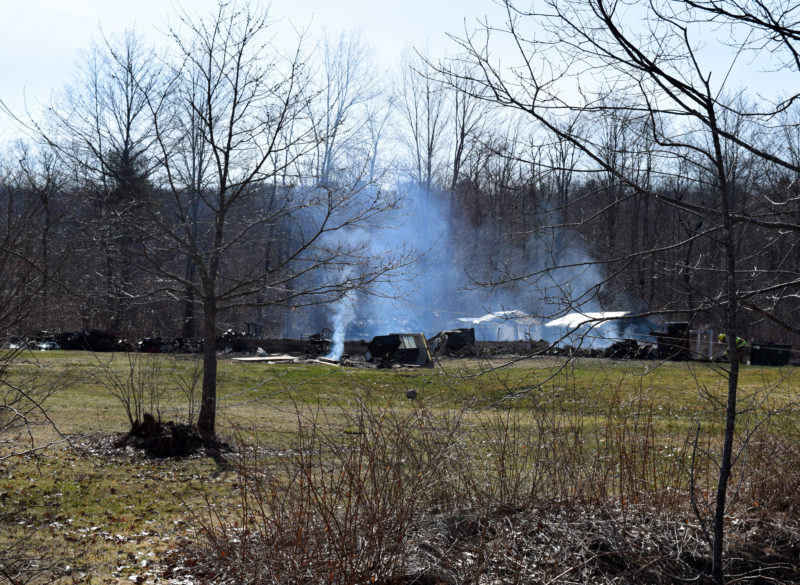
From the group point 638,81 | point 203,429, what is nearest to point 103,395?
point 203,429

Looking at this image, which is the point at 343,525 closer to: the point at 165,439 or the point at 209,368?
the point at 165,439

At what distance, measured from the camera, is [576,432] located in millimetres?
6227

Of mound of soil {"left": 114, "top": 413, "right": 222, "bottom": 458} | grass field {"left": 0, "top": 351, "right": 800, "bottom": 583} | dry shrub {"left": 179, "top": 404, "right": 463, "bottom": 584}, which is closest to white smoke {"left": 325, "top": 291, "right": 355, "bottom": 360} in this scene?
mound of soil {"left": 114, "top": 413, "right": 222, "bottom": 458}

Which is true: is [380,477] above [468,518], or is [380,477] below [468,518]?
above

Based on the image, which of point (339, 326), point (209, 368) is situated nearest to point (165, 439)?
point (209, 368)

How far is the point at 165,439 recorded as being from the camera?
1031 centimetres

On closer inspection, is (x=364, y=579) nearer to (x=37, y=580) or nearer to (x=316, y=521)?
(x=316, y=521)

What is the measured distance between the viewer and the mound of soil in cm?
1035

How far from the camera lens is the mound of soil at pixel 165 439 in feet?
34.0

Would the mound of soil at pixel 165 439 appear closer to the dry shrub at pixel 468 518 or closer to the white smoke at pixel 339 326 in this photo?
the dry shrub at pixel 468 518

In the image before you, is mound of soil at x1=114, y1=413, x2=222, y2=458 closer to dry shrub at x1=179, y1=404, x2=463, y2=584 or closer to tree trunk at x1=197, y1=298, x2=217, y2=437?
tree trunk at x1=197, y1=298, x2=217, y2=437

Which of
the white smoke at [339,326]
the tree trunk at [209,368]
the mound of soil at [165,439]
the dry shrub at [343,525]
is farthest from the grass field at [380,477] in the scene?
the white smoke at [339,326]

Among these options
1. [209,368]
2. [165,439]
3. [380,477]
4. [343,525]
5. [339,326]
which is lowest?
[165,439]

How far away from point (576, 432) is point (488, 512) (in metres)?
1.06
